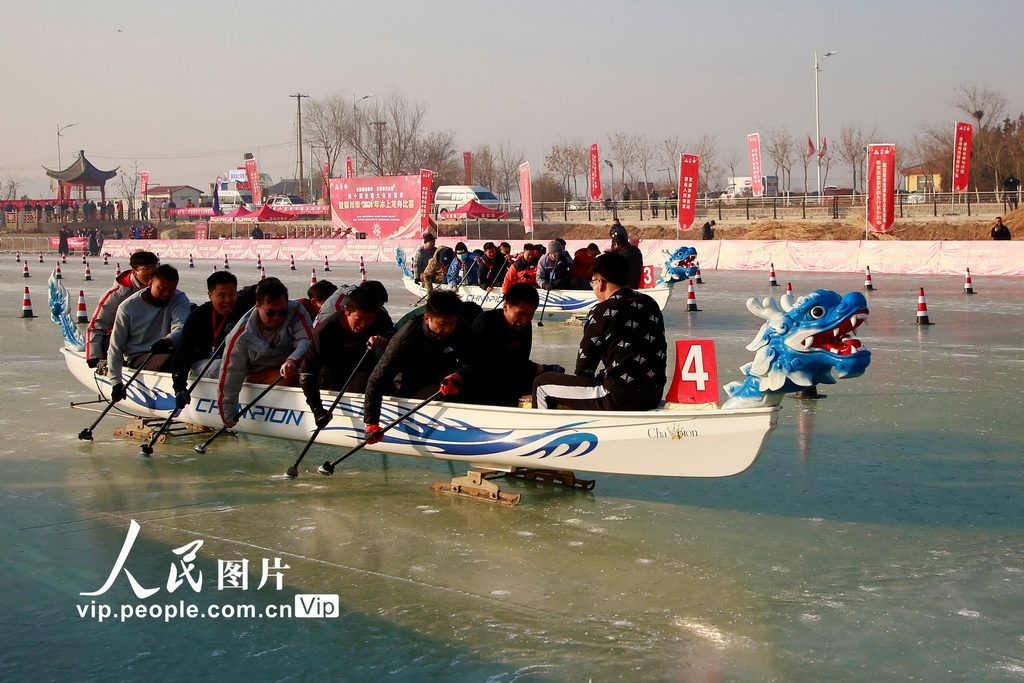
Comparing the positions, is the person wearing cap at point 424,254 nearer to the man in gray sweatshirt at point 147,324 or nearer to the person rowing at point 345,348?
the man in gray sweatshirt at point 147,324

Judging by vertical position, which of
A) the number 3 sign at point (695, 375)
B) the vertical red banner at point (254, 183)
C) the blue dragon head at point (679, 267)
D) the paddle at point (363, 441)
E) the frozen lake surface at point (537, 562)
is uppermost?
the vertical red banner at point (254, 183)

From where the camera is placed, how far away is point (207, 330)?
344 inches

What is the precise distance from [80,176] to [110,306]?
81233mm

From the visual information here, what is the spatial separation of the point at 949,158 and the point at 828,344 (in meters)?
55.8

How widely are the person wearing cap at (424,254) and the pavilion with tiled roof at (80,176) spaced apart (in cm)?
6919

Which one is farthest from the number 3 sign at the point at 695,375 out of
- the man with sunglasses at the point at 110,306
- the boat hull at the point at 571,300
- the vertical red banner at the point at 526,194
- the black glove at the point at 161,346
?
the vertical red banner at the point at 526,194

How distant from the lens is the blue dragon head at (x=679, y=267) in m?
17.6

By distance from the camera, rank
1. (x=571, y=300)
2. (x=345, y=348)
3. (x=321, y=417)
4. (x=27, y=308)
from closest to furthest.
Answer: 1. (x=321, y=417)
2. (x=345, y=348)
3. (x=571, y=300)
4. (x=27, y=308)

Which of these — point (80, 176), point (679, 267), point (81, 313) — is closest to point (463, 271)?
point (679, 267)

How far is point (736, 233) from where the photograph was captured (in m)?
45.4

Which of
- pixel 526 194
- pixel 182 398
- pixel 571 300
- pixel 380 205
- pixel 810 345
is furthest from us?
pixel 380 205

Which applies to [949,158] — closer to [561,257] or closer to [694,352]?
[561,257]

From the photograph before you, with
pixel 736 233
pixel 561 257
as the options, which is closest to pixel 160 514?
pixel 561 257

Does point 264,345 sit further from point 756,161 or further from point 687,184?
point 756,161
